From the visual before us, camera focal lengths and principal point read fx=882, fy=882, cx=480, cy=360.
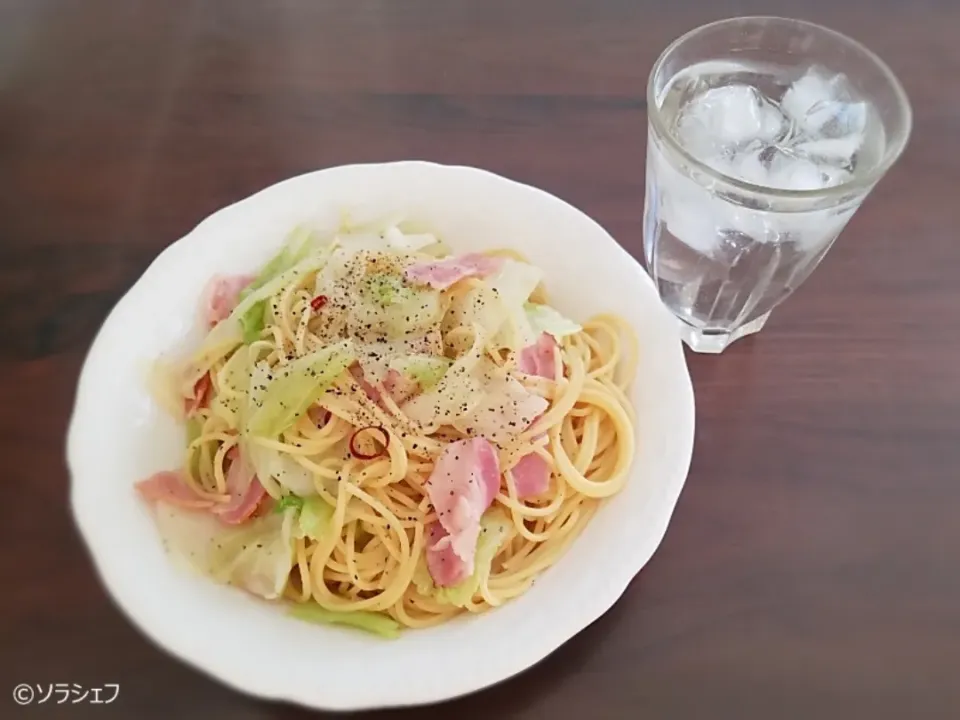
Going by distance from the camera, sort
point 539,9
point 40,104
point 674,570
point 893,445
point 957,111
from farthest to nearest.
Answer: point 539,9
point 40,104
point 957,111
point 893,445
point 674,570

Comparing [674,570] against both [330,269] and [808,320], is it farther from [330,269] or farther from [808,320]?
[330,269]

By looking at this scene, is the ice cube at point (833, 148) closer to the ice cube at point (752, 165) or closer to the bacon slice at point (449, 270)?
the ice cube at point (752, 165)

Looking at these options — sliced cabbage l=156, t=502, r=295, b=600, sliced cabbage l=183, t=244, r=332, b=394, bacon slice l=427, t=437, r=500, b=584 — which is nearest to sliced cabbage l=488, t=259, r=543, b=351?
bacon slice l=427, t=437, r=500, b=584

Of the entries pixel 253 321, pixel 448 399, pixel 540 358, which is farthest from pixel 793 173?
pixel 253 321

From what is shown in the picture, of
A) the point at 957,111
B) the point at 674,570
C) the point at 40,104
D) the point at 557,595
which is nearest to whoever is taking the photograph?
the point at 557,595

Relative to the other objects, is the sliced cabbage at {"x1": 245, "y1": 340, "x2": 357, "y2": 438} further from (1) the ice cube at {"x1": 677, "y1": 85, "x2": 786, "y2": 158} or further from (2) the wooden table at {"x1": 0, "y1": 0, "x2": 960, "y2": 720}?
(1) the ice cube at {"x1": 677, "y1": 85, "x2": 786, "y2": 158}

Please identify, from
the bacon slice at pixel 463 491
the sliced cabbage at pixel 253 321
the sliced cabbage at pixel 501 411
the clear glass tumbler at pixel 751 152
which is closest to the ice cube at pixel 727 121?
the clear glass tumbler at pixel 751 152

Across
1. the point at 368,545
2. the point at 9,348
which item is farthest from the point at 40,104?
the point at 368,545
